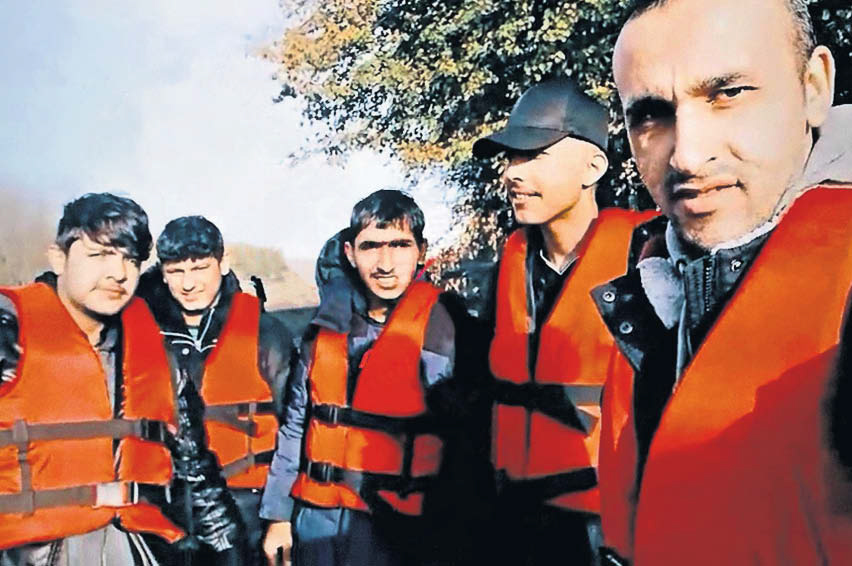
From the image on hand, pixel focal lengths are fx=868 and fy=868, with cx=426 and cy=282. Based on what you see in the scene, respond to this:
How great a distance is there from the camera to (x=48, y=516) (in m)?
1.60

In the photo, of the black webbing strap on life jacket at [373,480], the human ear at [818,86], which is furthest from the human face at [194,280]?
the human ear at [818,86]

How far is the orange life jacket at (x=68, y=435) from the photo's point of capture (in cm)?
160

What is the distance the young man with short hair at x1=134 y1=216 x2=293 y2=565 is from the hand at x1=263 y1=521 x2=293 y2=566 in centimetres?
6

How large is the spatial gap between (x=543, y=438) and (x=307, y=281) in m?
0.58

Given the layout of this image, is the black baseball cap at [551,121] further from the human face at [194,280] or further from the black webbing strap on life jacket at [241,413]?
the black webbing strap on life jacket at [241,413]

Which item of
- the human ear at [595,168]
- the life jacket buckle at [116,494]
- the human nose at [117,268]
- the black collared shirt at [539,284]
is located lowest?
the life jacket buckle at [116,494]

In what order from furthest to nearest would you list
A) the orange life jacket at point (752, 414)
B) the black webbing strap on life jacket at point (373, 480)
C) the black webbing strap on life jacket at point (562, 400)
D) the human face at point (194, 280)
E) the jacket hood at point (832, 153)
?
the human face at point (194, 280), the black webbing strap on life jacket at point (373, 480), the black webbing strap on life jacket at point (562, 400), the jacket hood at point (832, 153), the orange life jacket at point (752, 414)

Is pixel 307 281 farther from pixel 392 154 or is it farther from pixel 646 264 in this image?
pixel 646 264

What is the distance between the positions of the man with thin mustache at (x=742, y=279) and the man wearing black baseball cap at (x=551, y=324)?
2.38 feet

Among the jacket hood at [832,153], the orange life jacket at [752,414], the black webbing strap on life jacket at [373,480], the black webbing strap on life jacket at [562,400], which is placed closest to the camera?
the orange life jacket at [752,414]

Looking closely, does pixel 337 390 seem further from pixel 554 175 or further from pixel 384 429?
pixel 554 175

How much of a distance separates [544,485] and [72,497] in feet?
2.85

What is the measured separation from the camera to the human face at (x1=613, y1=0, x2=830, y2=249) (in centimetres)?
67

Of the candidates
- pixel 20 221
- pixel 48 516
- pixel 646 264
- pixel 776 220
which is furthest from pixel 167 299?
pixel 776 220
